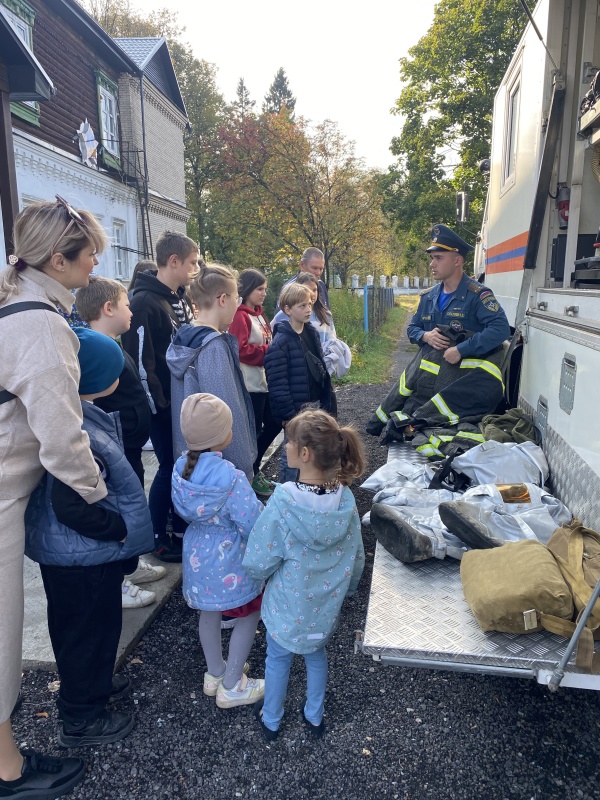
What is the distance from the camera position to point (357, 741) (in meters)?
2.33

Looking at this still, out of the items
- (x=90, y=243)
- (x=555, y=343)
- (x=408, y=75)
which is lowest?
(x=555, y=343)

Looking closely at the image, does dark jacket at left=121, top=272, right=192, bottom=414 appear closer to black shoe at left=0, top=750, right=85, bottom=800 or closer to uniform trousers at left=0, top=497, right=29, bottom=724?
uniform trousers at left=0, top=497, right=29, bottom=724

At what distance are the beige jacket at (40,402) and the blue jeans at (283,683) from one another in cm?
93

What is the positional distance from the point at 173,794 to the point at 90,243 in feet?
6.55

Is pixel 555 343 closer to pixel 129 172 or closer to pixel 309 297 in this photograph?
pixel 309 297

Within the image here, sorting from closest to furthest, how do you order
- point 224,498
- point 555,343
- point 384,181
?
point 224,498
point 555,343
point 384,181

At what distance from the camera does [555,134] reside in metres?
3.95

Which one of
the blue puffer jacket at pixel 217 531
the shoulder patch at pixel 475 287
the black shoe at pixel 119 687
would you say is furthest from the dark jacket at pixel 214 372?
the shoulder patch at pixel 475 287

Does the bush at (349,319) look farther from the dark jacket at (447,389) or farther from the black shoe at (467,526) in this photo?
the black shoe at (467,526)

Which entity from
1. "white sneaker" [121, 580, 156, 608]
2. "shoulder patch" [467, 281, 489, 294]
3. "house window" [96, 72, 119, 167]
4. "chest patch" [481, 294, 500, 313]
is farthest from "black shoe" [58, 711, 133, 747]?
"house window" [96, 72, 119, 167]

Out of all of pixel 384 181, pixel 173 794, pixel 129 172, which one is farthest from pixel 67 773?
pixel 384 181

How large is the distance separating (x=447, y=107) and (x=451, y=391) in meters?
21.3

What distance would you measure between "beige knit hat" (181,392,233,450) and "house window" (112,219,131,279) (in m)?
14.2

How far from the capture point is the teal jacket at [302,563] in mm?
2143
